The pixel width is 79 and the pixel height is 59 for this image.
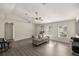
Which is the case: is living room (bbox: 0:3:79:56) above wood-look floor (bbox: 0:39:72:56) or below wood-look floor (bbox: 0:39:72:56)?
above

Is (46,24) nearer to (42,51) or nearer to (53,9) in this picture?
(53,9)

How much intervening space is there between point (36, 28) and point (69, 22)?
1.53 m

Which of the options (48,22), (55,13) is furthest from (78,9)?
(48,22)

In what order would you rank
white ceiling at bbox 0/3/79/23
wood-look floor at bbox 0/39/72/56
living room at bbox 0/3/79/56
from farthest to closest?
wood-look floor at bbox 0/39/72/56
living room at bbox 0/3/79/56
white ceiling at bbox 0/3/79/23

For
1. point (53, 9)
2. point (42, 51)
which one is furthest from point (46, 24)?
point (42, 51)

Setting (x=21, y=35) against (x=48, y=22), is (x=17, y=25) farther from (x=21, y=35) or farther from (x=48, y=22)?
(x=48, y=22)

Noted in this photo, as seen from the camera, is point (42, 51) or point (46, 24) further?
point (42, 51)

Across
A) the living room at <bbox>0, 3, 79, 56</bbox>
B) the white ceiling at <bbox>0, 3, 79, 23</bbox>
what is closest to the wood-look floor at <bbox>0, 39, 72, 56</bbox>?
the living room at <bbox>0, 3, 79, 56</bbox>

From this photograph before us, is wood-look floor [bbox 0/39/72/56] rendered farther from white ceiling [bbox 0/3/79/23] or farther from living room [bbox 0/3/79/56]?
white ceiling [bbox 0/3/79/23]

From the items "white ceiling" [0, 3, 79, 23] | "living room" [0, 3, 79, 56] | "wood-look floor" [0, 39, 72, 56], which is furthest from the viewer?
"wood-look floor" [0, 39, 72, 56]

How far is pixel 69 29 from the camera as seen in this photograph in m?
2.30

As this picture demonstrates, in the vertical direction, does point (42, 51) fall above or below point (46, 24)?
below

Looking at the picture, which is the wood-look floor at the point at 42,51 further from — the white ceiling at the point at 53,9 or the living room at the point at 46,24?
the white ceiling at the point at 53,9

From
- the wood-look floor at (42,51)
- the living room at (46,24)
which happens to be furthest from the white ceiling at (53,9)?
the wood-look floor at (42,51)
